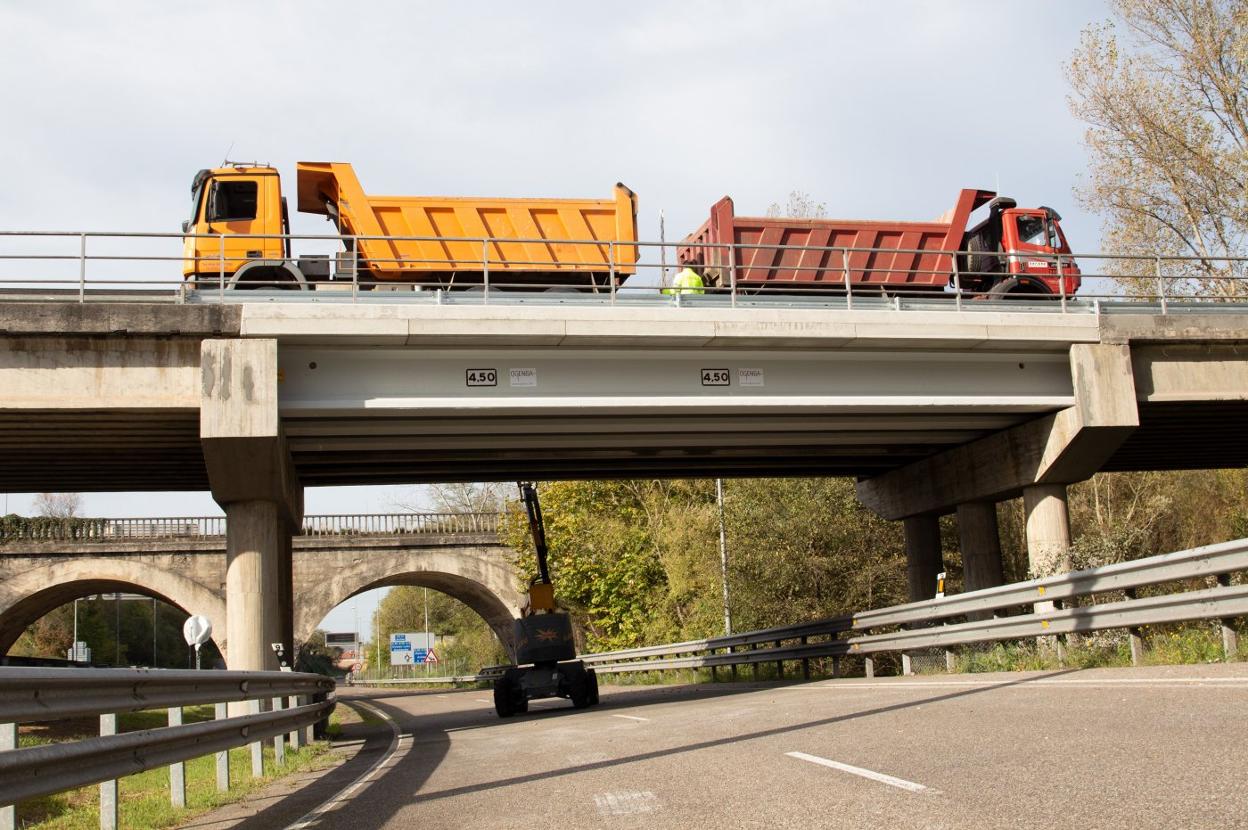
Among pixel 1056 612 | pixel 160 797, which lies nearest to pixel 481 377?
pixel 1056 612

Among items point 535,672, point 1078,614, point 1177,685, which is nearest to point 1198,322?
point 1078,614

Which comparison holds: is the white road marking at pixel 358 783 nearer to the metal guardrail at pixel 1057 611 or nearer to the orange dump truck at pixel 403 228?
the metal guardrail at pixel 1057 611

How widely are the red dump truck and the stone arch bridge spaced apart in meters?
28.4

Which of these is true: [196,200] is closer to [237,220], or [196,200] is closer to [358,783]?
[237,220]

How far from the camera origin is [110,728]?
7.15m

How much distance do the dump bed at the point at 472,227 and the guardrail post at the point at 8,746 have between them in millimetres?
16603

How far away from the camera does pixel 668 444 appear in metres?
22.3

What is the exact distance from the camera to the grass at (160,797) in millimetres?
8742

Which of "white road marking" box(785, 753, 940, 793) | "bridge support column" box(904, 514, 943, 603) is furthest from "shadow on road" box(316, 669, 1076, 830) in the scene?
"bridge support column" box(904, 514, 943, 603)

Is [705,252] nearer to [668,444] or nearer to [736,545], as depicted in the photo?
[668,444]

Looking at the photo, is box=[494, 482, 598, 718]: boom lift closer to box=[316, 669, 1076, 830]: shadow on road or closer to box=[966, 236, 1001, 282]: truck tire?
box=[316, 669, 1076, 830]: shadow on road

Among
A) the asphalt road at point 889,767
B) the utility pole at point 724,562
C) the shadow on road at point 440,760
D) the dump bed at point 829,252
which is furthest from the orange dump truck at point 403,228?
the asphalt road at point 889,767

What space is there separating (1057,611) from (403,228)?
537 inches

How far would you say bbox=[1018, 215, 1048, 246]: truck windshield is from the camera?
2577 centimetres
